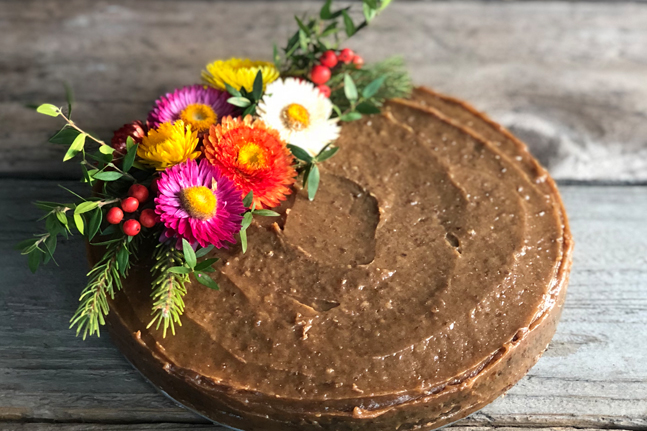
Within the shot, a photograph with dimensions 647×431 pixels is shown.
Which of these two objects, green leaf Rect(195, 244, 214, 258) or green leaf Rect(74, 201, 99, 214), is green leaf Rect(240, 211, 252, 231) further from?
green leaf Rect(74, 201, 99, 214)

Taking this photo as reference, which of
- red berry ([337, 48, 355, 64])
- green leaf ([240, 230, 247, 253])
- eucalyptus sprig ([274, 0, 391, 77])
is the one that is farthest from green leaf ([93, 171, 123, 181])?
red berry ([337, 48, 355, 64])

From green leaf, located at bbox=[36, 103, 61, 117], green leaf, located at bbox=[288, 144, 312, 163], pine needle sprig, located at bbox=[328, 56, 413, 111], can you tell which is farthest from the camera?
pine needle sprig, located at bbox=[328, 56, 413, 111]

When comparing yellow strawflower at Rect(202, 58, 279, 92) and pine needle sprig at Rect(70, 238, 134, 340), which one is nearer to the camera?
pine needle sprig at Rect(70, 238, 134, 340)

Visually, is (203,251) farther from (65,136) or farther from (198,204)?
(65,136)

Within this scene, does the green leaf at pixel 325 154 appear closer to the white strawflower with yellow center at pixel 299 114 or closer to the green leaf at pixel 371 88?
the white strawflower with yellow center at pixel 299 114

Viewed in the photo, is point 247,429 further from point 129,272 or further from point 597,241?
point 597,241

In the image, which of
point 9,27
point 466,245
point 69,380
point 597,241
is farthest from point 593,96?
point 9,27

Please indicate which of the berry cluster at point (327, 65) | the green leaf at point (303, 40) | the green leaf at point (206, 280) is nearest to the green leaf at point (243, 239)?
the green leaf at point (206, 280)
